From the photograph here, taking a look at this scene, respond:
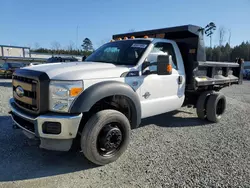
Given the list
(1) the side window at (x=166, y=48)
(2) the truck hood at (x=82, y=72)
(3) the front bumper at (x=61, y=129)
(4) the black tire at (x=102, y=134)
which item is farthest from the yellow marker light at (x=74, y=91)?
(1) the side window at (x=166, y=48)

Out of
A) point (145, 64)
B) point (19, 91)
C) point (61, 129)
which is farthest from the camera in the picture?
point (145, 64)

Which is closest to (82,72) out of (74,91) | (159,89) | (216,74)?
(74,91)

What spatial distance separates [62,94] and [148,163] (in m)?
1.68

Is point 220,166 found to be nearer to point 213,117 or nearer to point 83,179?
point 83,179

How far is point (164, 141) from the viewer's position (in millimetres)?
4203

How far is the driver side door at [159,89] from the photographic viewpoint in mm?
3898

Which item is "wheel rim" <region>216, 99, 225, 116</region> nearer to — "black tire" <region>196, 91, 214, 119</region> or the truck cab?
"black tire" <region>196, 91, 214, 119</region>

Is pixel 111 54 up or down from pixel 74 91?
up

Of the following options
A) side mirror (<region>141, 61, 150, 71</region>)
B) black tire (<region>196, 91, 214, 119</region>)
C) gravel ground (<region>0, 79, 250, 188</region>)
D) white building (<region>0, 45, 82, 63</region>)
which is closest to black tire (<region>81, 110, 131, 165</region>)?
gravel ground (<region>0, 79, 250, 188</region>)

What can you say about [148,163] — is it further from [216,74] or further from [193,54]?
[216,74]

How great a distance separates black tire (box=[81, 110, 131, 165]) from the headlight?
1.42ft

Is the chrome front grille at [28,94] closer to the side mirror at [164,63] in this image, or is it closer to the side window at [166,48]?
the side mirror at [164,63]

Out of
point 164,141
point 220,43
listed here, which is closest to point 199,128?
point 164,141

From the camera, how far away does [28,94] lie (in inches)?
124
